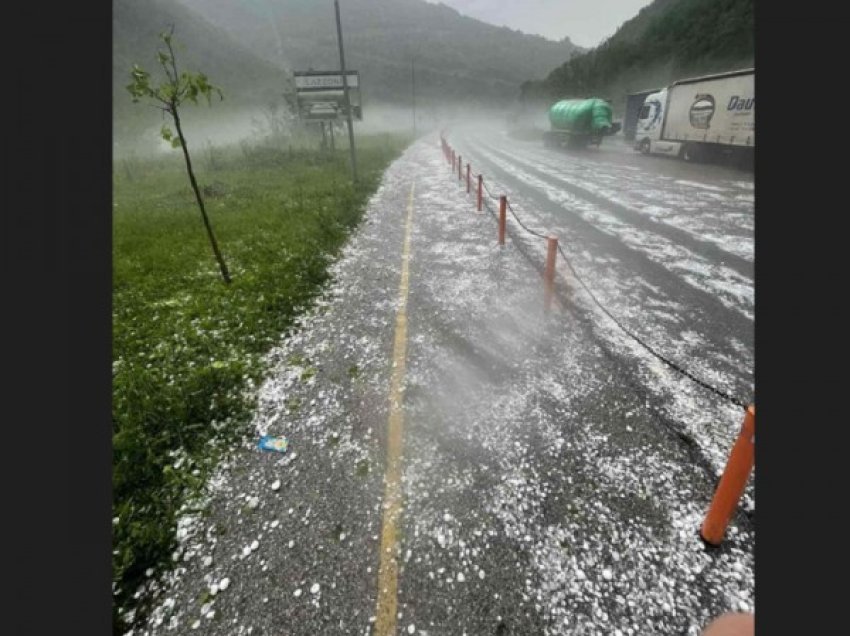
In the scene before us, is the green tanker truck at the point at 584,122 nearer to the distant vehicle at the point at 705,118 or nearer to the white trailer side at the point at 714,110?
the distant vehicle at the point at 705,118

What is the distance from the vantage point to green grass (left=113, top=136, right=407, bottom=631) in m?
3.10

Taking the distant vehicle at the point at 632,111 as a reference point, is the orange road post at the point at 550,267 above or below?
below

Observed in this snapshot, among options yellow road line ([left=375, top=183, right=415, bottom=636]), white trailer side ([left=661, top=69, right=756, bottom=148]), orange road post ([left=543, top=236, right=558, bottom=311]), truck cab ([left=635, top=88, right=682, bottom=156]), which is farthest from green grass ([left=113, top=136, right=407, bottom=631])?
truck cab ([left=635, top=88, right=682, bottom=156])

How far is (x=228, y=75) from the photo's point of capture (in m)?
68.1

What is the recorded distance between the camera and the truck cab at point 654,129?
2189 centimetres

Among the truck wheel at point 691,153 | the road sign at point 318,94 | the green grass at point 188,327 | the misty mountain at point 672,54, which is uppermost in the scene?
the misty mountain at point 672,54

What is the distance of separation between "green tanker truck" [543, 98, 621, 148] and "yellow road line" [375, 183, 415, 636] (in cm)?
2911

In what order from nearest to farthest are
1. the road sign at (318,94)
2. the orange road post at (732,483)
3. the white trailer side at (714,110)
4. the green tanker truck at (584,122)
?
the orange road post at (732,483) → the white trailer side at (714,110) → the road sign at (318,94) → the green tanker truck at (584,122)

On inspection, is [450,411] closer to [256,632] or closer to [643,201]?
[256,632]

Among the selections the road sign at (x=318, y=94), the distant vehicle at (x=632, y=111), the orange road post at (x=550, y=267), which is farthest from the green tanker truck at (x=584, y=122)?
the orange road post at (x=550, y=267)

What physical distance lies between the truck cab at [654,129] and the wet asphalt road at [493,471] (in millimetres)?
19184

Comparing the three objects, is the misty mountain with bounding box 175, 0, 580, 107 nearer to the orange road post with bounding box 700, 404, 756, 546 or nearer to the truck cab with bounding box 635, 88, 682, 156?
the truck cab with bounding box 635, 88, 682, 156

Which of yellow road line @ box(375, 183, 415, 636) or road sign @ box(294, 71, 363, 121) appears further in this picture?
road sign @ box(294, 71, 363, 121)

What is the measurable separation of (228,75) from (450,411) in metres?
84.5
